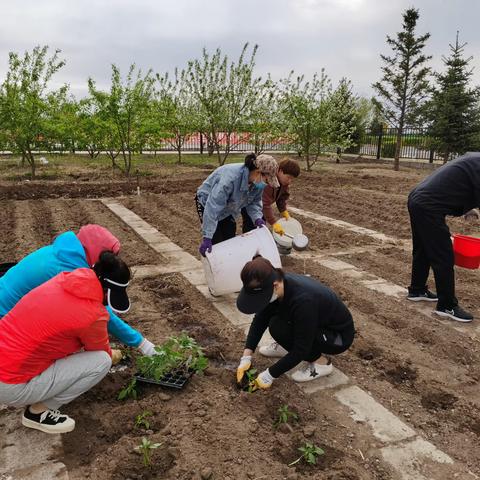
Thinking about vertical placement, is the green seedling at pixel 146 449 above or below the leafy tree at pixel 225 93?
below

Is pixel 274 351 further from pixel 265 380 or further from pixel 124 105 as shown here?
pixel 124 105

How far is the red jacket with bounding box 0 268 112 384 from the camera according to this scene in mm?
2244

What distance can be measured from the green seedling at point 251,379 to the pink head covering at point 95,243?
1.15m

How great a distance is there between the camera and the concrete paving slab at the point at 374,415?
2.56 meters

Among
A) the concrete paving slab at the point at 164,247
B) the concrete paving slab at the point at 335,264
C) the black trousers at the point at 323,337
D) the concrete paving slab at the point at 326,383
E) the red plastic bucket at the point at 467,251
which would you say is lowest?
the concrete paving slab at the point at 326,383

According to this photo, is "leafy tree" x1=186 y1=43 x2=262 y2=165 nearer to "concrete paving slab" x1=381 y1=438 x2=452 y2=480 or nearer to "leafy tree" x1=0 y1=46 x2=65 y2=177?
"leafy tree" x1=0 y1=46 x2=65 y2=177

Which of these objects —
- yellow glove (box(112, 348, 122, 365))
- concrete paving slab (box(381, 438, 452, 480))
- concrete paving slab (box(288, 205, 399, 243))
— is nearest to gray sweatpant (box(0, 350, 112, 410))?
yellow glove (box(112, 348, 122, 365))

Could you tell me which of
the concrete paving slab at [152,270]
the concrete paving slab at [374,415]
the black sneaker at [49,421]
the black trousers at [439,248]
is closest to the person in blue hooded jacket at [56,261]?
the black sneaker at [49,421]

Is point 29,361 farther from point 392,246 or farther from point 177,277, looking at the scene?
point 392,246

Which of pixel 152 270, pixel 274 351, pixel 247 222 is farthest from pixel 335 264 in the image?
pixel 274 351

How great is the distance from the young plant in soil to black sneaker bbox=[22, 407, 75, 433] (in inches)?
21.7

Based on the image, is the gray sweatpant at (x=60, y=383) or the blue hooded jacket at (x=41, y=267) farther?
the blue hooded jacket at (x=41, y=267)

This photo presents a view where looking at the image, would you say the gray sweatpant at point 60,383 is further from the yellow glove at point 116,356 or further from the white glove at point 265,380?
the white glove at point 265,380

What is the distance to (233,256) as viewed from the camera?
4.14 m
